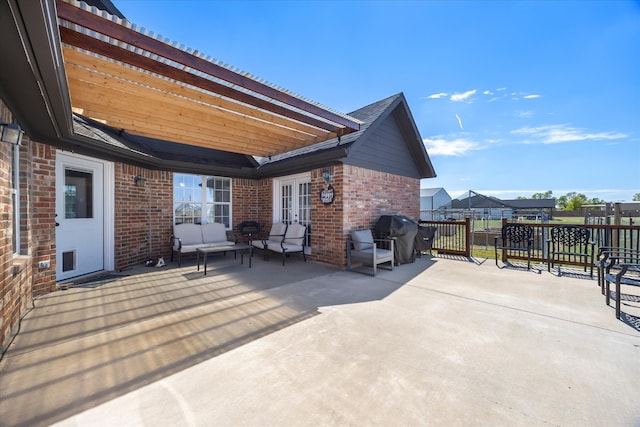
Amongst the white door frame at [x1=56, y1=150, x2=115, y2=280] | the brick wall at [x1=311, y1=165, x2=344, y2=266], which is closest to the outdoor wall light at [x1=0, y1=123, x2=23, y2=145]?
the white door frame at [x1=56, y1=150, x2=115, y2=280]

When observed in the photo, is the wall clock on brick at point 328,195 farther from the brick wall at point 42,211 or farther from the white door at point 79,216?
the brick wall at point 42,211

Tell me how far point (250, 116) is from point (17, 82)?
291cm

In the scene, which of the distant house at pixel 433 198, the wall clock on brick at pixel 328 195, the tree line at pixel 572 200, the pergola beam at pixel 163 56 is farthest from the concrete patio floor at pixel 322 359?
the tree line at pixel 572 200

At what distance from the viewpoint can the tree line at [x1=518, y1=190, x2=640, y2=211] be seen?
106 feet

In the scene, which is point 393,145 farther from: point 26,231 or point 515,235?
point 26,231

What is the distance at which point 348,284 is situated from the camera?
4.72 meters

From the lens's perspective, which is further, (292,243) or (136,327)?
(292,243)

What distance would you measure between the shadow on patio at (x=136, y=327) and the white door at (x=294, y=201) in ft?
7.76

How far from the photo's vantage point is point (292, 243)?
7.06m

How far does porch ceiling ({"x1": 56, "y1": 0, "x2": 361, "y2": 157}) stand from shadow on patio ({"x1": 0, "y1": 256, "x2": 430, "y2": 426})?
319 centimetres

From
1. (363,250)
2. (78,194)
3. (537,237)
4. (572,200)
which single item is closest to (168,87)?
(78,194)

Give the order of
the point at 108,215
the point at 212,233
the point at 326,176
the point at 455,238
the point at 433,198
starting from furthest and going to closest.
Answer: the point at 433,198 → the point at 455,238 → the point at 212,233 → the point at 326,176 → the point at 108,215

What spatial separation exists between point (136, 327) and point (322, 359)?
2321 millimetres

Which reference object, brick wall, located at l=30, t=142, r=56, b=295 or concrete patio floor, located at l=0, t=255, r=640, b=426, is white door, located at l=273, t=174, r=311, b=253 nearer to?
concrete patio floor, located at l=0, t=255, r=640, b=426
